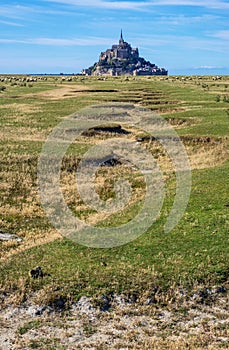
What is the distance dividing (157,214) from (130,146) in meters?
24.6

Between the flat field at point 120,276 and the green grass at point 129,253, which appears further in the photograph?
the green grass at point 129,253

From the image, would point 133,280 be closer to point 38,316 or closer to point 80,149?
point 38,316

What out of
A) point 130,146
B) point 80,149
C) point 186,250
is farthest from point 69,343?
point 130,146

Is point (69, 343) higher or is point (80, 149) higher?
point (80, 149)

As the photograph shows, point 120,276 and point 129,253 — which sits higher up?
point 129,253

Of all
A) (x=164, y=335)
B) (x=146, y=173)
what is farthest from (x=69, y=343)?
(x=146, y=173)

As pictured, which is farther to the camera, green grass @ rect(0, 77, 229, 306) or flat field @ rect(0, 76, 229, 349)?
green grass @ rect(0, 77, 229, 306)

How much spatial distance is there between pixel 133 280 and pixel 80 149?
2926cm

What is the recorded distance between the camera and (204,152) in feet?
159

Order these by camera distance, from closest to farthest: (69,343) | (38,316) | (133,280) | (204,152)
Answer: (69,343) → (38,316) → (133,280) → (204,152)

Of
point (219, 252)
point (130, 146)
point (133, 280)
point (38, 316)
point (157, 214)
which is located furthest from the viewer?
point (130, 146)

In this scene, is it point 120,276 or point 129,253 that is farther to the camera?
point 129,253

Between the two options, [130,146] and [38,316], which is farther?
[130,146]

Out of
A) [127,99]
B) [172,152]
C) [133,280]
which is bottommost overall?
[133,280]
